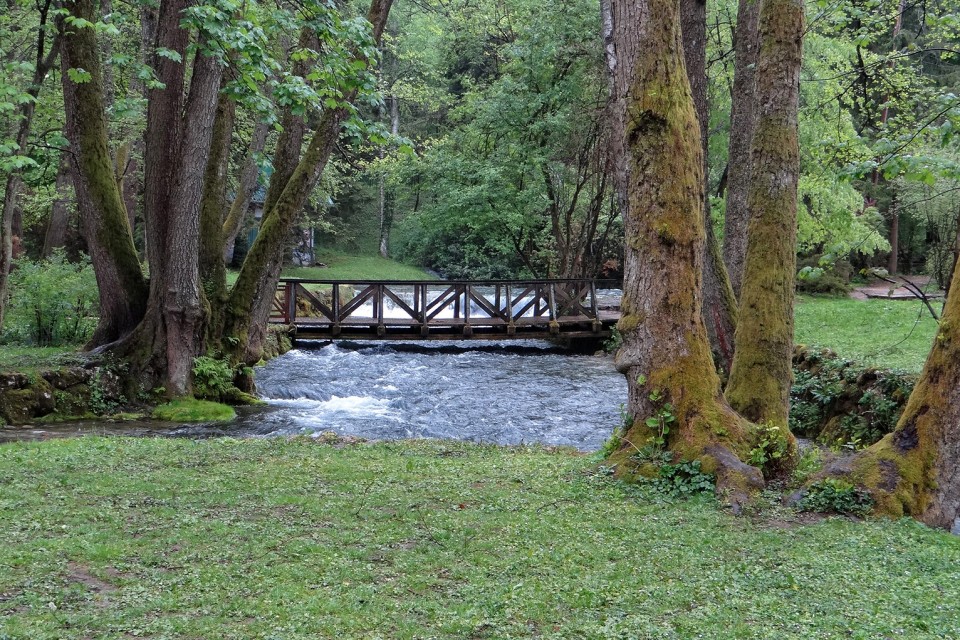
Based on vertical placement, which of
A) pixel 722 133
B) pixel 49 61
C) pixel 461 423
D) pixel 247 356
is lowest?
pixel 461 423

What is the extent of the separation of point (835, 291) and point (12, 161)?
2492 cm

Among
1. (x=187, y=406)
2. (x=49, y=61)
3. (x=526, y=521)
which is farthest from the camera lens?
(x=187, y=406)

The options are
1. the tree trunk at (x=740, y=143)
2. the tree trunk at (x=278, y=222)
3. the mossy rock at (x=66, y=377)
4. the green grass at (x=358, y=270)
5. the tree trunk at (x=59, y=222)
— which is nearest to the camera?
the mossy rock at (x=66, y=377)

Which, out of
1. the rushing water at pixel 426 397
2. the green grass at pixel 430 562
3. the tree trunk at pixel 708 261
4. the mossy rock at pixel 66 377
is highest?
the tree trunk at pixel 708 261

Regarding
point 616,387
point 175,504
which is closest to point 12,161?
point 175,504

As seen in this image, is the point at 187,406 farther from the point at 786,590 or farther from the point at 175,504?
the point at 786,590

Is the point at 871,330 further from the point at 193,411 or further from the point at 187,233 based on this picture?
the point at 187,233

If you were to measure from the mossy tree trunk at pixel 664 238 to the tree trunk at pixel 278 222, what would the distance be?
724cm

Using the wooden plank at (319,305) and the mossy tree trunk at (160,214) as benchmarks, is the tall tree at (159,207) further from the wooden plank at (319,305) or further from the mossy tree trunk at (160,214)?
the wooden plank at (319,305)

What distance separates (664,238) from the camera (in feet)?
19.9

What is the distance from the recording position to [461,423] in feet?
38.2

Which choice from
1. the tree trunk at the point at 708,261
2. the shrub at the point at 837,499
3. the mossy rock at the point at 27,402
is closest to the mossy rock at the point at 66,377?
the mossy rock at the point at 27,402

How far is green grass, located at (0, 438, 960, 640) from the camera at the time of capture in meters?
3.37

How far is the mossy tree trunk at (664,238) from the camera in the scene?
6062 millimetres
